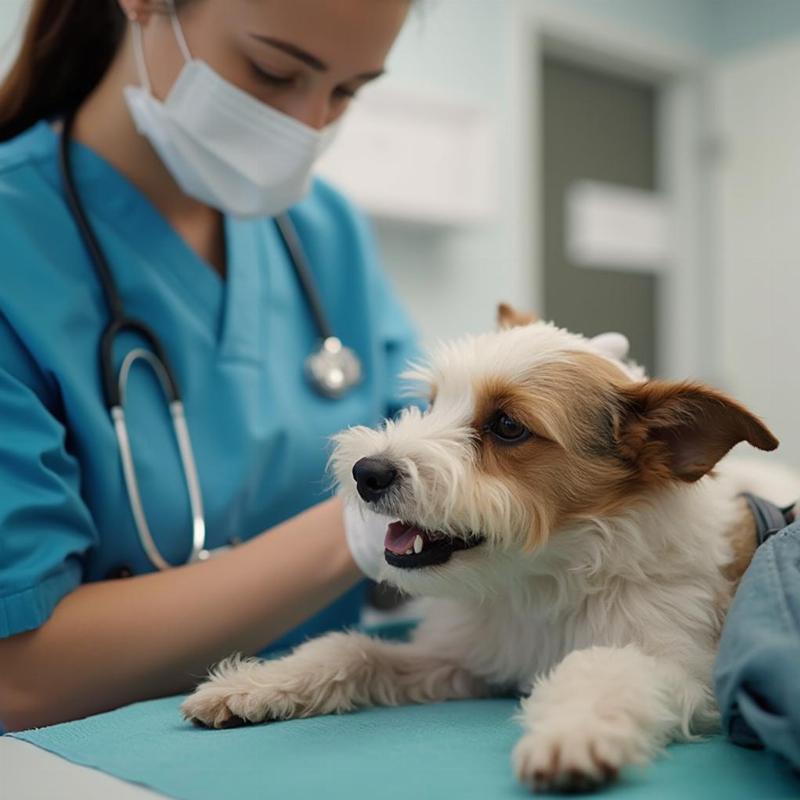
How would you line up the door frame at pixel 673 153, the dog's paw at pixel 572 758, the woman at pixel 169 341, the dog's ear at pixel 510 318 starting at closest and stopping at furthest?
the dog's paw at pixel 572 758 → the woman at pixel 169 341 → the dog's ear at pixel 510 318 → the door frame at pixel 673 153

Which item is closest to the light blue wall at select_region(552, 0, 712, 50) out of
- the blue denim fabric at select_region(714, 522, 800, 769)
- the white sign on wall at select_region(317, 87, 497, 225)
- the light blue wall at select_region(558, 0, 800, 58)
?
the light blue wall at select_region(558, 0, 800, 58)

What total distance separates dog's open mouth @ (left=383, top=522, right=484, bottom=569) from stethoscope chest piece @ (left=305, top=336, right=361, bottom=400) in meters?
0.52

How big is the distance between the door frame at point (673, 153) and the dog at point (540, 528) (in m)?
2.52

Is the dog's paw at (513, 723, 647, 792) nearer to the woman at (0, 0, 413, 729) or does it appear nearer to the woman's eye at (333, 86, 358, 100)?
the woman at (0, 0, 413, 729)

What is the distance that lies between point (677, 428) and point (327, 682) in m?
0.44

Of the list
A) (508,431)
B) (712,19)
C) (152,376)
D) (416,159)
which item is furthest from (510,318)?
(712,19)

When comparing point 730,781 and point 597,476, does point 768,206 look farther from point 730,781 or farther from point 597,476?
point 730,781

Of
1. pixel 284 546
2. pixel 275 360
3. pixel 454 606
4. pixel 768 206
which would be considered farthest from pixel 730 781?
pixel 768 206

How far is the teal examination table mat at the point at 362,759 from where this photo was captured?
2.41 feet

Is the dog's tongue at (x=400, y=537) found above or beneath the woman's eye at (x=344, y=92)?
beneath

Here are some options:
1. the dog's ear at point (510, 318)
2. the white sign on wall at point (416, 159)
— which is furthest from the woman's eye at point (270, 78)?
the white sign on wall at point (416, 159)

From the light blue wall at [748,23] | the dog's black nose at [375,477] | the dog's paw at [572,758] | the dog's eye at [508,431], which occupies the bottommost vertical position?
the dog's paw at [572,758]

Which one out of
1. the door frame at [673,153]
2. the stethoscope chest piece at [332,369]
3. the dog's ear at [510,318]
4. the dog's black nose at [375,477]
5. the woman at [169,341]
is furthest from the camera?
the door frame at [673,153]

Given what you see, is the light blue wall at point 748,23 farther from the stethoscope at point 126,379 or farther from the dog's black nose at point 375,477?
the dog's black nose at point 375,477
